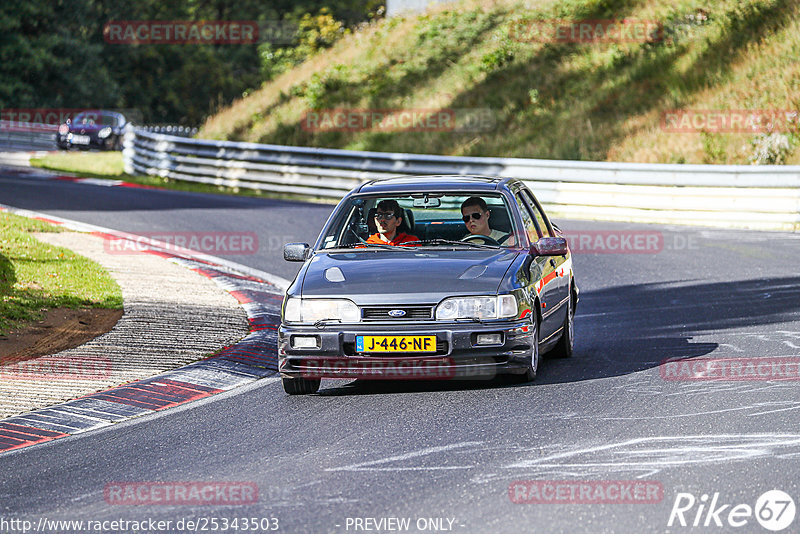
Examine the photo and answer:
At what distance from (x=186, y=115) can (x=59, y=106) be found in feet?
33.7

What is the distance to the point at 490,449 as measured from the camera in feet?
22.2

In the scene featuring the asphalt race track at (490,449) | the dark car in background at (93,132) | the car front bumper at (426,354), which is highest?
the dark car in background at (93,132)

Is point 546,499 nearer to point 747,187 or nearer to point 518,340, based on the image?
point 518,340

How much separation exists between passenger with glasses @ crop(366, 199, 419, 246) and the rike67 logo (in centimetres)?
415

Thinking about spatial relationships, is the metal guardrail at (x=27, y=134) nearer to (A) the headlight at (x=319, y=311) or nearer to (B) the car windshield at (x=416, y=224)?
(B) the car windshield at (x=416, y=224)

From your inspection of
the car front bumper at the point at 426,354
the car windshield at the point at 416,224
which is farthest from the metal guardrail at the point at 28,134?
the car front bumper at the point at 426,354

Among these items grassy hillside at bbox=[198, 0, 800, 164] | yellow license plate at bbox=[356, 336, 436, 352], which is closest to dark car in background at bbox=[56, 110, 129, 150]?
grassy hillside at bbox=[198, 0, 800, 164]

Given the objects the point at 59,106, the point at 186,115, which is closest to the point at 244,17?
the point at 186,115

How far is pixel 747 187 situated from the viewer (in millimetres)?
20531

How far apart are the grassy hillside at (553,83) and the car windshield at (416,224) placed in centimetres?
1586

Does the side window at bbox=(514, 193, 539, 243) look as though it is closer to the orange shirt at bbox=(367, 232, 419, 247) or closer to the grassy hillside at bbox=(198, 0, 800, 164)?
A: the orange shirt at bbox=(367, 232, 419, 247)

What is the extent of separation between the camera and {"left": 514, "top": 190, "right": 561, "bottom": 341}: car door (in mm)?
8883

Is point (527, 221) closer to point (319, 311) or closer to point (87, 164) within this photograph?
point (319, 311)

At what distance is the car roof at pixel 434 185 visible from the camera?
31.1 ft
